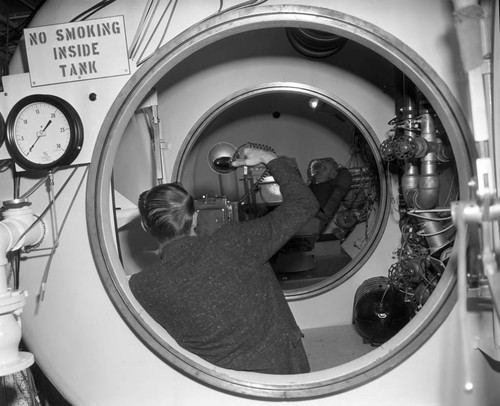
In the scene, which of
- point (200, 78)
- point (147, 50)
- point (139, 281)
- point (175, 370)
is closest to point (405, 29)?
point (147, 50)

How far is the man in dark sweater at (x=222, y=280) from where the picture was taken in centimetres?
166

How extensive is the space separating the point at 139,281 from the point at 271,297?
1.49 ft

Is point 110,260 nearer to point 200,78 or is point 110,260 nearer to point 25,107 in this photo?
point 25,107

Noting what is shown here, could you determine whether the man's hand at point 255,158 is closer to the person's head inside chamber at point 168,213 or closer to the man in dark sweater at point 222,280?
the man in dark sweater at point 222,280

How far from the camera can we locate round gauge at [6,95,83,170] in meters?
1.68

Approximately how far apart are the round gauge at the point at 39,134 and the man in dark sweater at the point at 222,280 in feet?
1.05

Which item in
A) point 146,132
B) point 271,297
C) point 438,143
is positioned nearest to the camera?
point 271,297

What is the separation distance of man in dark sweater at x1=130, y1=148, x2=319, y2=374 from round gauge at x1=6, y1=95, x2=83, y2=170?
32cm

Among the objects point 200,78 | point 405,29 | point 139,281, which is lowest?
point 139,281

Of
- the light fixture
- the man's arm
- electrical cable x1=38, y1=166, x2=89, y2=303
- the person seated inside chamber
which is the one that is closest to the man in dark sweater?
the man's arm

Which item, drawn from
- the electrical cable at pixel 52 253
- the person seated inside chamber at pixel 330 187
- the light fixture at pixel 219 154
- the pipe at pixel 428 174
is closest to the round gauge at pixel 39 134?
the electrical cable at pixel 52 253

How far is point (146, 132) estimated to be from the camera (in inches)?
108

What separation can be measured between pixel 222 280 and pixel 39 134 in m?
0.76

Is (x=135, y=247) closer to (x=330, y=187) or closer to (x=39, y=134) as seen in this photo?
(x=39, y=134)
